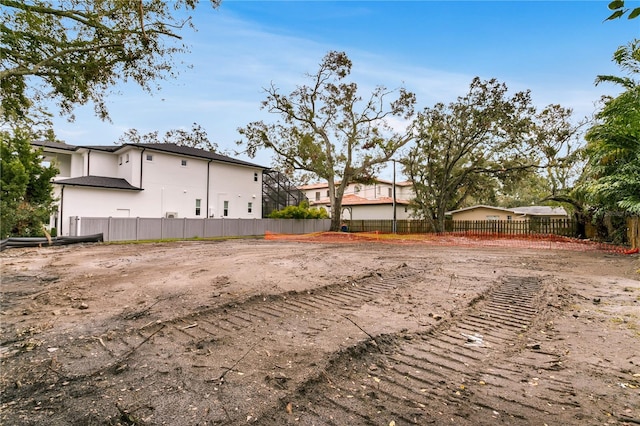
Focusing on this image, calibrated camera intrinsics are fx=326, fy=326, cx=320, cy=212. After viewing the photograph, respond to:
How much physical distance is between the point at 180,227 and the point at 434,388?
20857 millimetres

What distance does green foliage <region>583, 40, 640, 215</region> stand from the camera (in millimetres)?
10148

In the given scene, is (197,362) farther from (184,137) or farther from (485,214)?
(184,137)

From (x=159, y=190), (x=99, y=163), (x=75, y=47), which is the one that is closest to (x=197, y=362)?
(x=75, y=47)

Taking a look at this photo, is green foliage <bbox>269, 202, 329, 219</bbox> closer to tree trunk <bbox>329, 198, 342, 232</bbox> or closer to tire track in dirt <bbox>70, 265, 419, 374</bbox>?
tree trunk <bbox>329, 198, 342, 232</bbox>

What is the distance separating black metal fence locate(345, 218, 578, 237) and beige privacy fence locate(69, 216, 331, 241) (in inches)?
176

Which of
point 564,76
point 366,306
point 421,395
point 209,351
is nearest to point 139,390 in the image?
point 209,351

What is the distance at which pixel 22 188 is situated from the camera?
45.1 ft

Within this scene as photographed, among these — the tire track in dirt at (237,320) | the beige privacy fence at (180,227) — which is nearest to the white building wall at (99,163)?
the beige privacy fence at (180,227)

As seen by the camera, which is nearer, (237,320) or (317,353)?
(317,353)

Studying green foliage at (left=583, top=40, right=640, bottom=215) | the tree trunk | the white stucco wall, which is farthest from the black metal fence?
the white stucco wall

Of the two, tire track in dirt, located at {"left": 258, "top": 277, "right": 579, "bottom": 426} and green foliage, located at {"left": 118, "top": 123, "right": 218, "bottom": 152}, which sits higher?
green foliage, located at {"left": 118, "top": 123, "right": 218, "bottom": 152}

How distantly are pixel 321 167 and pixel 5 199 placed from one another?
18.3 m

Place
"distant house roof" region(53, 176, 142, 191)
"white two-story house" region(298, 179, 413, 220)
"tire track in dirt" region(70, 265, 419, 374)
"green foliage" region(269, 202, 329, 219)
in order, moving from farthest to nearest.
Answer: "white two-story house" region(298, 179, 413, 220), "green foliage" region(269, 202, 329, 219), "distant house roof" region(53, 176, 142, 191), "tire track in dirt" region(70, 265, 419, 374)

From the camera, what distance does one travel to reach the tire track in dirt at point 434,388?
6.97 ft
